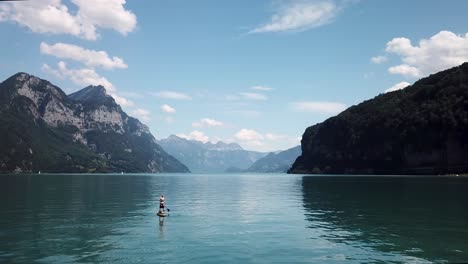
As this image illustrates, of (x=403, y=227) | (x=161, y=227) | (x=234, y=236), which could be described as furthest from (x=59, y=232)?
(x=403, y=227)

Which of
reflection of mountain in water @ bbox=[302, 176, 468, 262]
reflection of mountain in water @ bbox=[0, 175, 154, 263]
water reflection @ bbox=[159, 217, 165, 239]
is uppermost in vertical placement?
reflection of mountain in water @ bbox=[0, 175, 154, 263]

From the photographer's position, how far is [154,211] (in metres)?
69.2

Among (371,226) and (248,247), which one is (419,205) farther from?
(248,247)

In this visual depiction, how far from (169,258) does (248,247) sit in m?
8.22

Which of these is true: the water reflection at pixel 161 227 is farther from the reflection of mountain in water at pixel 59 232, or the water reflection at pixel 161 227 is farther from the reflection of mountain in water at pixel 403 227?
the reflection of mountain in water at pixel 403 227

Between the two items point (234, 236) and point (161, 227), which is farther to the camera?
point (161, 227)

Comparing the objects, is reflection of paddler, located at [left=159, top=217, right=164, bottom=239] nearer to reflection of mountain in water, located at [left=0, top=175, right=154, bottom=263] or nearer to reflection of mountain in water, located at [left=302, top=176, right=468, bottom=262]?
reflection of mountain in water, located at [left=0, top=175, right=154, bottom=263]

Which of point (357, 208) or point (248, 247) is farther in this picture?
point (357, 208)

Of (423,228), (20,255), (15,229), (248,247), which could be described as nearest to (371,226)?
(423,228)

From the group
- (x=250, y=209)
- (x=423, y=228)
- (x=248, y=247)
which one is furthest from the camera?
(x=250, y=209)

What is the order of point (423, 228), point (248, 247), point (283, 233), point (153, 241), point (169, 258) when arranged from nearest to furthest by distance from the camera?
point (169, 258) → point (248, 247) → point (153, 241) → point (283, 233) → point (423, 228)

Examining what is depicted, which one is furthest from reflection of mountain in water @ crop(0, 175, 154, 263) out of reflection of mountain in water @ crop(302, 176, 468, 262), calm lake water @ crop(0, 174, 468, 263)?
reflection of mountain in water @ crop(302, 176, 468, 262)

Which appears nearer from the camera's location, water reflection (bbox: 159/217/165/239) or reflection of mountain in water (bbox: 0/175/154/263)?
reflection of mountain in water (bbox: 0/175/154/263)

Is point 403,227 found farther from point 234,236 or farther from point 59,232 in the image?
point 59,232
